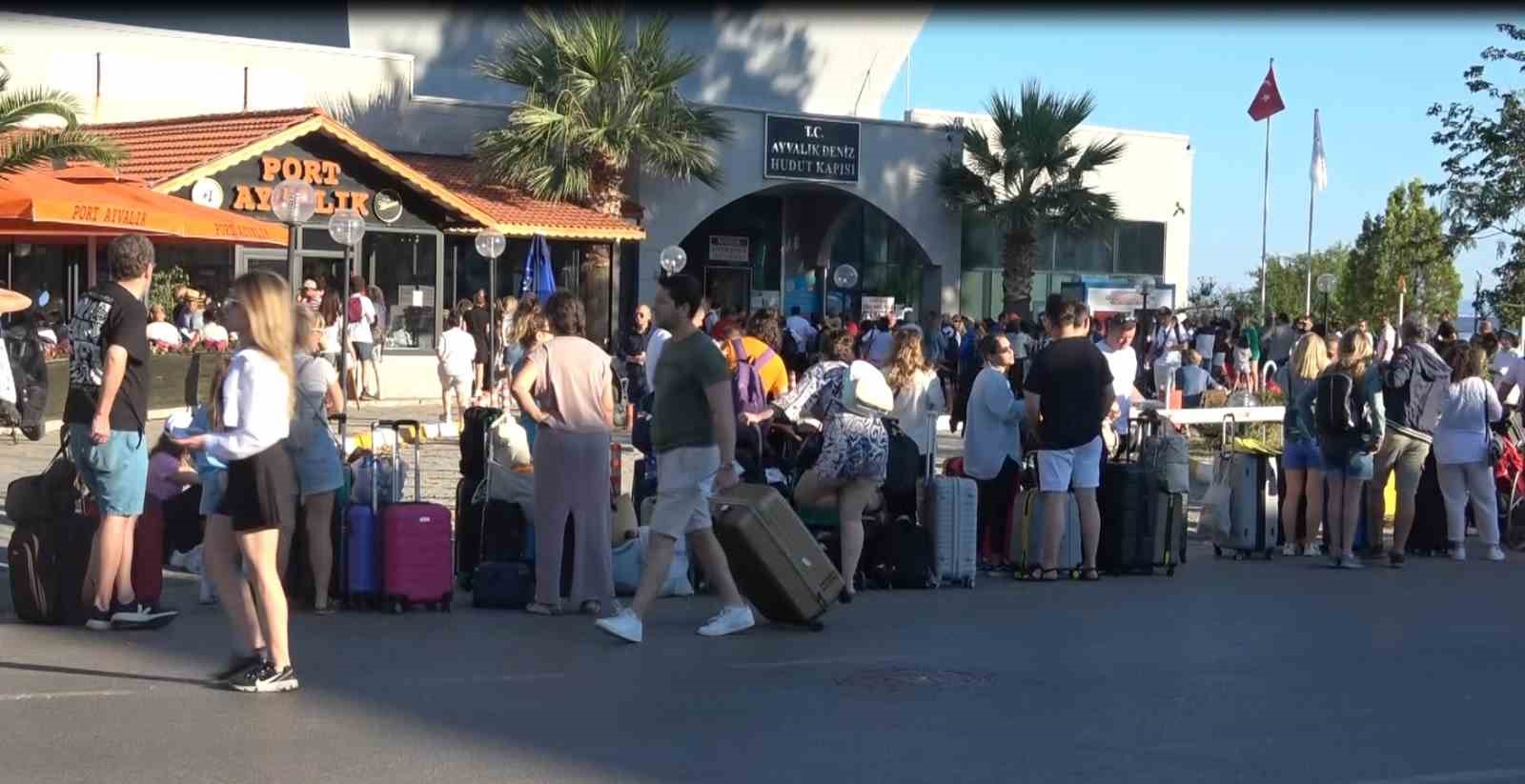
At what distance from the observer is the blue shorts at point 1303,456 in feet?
43.8

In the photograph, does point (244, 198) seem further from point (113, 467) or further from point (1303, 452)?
point (113, 467)

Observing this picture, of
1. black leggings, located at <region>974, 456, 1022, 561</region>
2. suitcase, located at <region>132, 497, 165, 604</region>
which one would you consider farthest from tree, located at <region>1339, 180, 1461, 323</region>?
suitcase, located at <region>132, 497, 165, 604</region>

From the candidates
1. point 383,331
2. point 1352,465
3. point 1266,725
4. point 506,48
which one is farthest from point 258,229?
point 1266,725

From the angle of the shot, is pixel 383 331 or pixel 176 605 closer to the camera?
pixel 176 605

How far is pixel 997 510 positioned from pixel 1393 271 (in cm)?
4482

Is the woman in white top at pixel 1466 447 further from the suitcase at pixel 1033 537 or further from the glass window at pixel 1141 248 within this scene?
the glass window at pixel 1141 248

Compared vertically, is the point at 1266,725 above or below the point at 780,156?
below

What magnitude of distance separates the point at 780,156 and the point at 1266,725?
3014cm

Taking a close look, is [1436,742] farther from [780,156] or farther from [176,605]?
[780,156]

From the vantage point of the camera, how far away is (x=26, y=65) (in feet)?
97.6

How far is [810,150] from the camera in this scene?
37.3 metres

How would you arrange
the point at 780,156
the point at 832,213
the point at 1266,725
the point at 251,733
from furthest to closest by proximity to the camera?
the point at 832,213 < the point at 780,156 < the point at 1266,725 < the point at 251,733

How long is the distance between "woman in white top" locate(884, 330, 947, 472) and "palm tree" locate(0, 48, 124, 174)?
484 inches

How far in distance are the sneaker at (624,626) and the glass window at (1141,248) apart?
35947 mm
